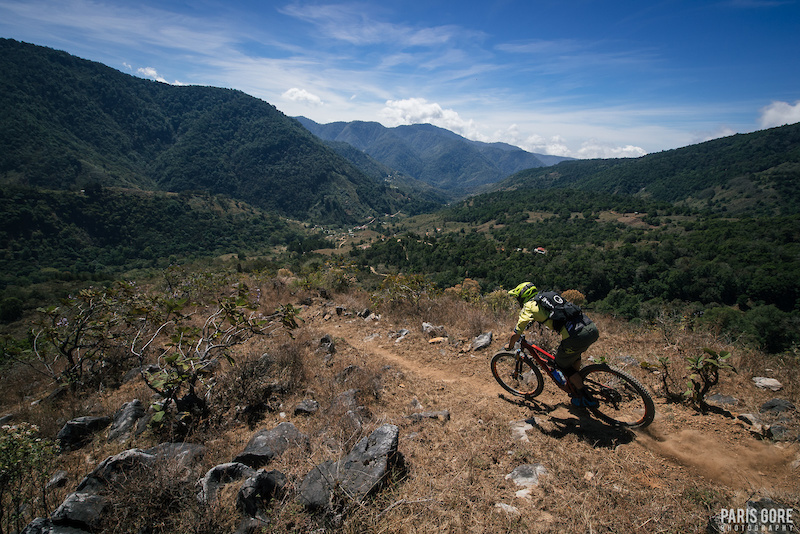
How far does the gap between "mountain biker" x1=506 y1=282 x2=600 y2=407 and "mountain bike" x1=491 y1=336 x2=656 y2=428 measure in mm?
95

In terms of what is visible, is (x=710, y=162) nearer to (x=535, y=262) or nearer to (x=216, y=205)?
(x=535, y=262)

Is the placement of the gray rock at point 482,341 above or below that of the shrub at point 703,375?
below

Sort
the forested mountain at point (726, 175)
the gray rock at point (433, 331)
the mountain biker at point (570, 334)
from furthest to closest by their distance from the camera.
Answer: the forested mountain at point (726, 175)
the gray rock at point (433, 331)
the mountain biker at point (570, 334)

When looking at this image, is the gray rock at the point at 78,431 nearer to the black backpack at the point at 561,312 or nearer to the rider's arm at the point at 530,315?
the rider's arm at the point at 530,315

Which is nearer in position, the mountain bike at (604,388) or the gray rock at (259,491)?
the gray rock at (259,491)

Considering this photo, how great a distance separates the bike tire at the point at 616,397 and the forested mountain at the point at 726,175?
142846 millimetres

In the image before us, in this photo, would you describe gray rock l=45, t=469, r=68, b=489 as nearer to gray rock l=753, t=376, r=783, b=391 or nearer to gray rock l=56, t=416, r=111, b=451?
gray rock l=56, t=416, r=111, b=451

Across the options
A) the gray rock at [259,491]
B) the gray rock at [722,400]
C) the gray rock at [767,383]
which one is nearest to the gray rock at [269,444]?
the gray rock at [259,491]

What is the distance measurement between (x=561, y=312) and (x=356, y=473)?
9.57 ft

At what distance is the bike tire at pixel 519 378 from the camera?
4668 millimetres

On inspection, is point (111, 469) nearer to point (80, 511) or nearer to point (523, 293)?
point (80, 511)

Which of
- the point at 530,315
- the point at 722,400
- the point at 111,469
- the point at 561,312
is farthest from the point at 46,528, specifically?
the point at 722,400

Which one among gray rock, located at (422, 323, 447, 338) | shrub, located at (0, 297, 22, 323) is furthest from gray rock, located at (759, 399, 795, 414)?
shrub, located at (0, 297, 22, 323)

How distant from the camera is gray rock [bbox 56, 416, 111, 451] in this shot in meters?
3.98
